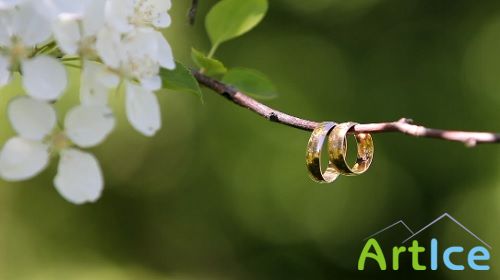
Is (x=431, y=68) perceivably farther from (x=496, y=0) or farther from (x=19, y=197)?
(x=19, y=197)

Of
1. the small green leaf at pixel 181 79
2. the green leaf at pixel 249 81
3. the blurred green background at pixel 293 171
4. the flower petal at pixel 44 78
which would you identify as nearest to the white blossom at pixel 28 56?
the flower petal at pixel 44 78

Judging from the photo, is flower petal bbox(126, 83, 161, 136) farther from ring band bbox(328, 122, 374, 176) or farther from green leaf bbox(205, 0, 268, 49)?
green leaf bbox(205, 0, 268, 49)

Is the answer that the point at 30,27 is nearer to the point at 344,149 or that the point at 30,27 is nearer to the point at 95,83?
the point at 95,83

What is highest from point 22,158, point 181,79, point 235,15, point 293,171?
point 293,171

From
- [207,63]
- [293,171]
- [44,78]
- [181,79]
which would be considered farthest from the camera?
[293,171]

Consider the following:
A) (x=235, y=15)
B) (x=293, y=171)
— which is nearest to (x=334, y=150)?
(x=235, y=15)

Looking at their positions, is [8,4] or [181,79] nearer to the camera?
[8,4]

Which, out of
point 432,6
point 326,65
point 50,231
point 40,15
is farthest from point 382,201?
point 40,15

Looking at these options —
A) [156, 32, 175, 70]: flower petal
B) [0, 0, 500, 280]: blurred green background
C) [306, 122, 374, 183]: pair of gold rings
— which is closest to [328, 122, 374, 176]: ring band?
[306, 122, 374, 183]: pair of gold rings
